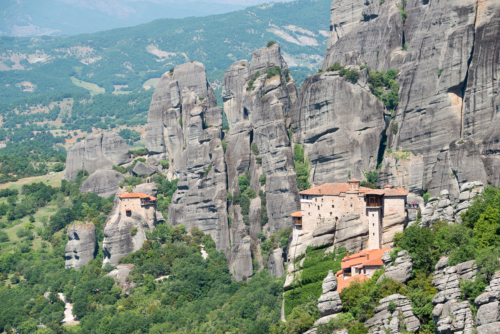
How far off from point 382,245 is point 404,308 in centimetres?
1740

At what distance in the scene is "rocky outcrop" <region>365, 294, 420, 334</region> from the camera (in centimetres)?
4775

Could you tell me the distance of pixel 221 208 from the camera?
106 meters

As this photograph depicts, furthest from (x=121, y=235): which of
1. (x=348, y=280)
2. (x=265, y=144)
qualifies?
(x=348, y=280)

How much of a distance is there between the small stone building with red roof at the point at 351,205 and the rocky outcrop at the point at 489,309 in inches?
874

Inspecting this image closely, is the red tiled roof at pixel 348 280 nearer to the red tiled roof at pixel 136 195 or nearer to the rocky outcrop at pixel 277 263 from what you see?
the rocky outcrop at pixel 277 263

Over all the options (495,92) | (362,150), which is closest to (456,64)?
(495,92)

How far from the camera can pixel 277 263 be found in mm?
93375

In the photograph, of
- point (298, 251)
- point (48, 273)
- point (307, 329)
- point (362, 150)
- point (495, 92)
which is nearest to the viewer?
point (307, 329)

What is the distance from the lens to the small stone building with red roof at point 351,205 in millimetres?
66562

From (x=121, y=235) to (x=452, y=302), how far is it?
65.8 metres

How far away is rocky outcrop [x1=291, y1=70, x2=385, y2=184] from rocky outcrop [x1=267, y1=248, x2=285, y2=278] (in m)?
11.0

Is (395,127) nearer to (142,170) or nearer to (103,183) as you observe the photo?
(142,170)

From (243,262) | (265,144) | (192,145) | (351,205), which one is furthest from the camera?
(192,145)

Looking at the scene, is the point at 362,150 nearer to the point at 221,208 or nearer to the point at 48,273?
the point at 221,208
